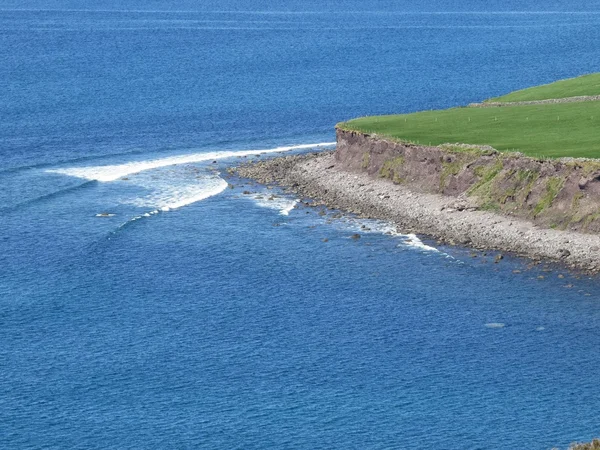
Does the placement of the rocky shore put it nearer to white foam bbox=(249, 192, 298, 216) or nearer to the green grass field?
white foam bbox=(249, 192, 298, 216)

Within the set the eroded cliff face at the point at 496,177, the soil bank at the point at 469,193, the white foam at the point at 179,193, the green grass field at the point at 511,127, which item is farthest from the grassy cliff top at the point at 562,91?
the white foam at the point at 179,193

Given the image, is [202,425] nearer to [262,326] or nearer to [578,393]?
[262,326]

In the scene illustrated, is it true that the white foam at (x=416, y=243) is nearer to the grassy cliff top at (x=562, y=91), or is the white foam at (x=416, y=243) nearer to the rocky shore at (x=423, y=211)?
the rocky shore at (x=423, y=211)

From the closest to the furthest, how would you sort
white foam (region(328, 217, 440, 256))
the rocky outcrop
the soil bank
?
the soil bank
white foam (region(328, 217, 440, 256))
the rocky outcrop

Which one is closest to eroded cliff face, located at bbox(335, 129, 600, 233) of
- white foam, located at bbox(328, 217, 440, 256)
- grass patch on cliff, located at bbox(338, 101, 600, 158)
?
grass patch on cliff, located at bbox(338, 101, 600, 158)

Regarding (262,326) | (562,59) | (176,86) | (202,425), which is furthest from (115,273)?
(562,59)

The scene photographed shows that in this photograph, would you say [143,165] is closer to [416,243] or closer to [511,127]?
[511,127]

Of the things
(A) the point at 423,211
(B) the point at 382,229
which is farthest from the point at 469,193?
(B) the point at 382,229
